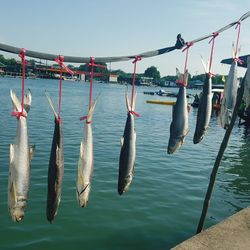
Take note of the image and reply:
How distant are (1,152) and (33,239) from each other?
1012 cm

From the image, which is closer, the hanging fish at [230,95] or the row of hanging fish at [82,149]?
the row of hanging fish at [82,149]

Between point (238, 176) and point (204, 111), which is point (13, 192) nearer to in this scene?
point (204, 111)

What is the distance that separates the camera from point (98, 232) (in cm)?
1045

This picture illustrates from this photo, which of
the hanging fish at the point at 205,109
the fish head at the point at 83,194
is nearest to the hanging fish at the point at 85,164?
the fish head at the point at 83,194

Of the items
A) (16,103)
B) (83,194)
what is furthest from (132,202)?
(16,103)

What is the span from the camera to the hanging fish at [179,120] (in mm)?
5441

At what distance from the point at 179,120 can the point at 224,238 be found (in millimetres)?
3683

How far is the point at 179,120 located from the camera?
545 centimetres

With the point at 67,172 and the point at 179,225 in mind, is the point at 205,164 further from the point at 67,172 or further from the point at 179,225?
the point at 179,225

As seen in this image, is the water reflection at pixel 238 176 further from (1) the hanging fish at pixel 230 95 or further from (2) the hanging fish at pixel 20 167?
(2) the hanging fish at pixel 20 167

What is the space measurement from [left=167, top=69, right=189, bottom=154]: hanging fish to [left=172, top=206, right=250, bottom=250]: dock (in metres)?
2.71

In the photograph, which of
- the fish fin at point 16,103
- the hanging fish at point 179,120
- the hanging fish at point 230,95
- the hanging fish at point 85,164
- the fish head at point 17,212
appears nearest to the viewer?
the fish fin at point 16,103

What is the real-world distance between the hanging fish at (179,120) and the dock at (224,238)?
2712mm

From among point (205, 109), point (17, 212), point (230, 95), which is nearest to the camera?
point (17, 212)
